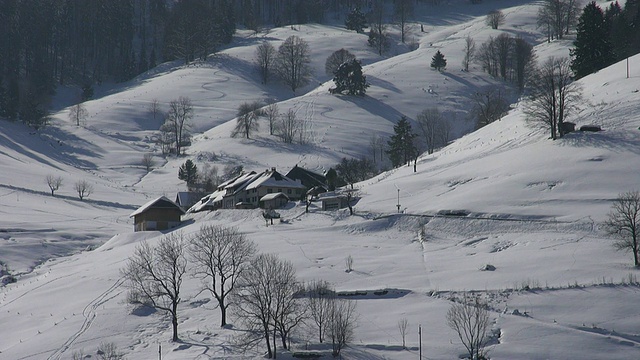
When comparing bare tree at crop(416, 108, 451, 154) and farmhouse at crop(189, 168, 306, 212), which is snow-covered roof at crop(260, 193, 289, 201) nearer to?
farmhouse at crop(189, 168, 306, 212)

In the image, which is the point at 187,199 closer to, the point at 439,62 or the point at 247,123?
the point at 247,123

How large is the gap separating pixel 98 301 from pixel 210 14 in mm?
140981

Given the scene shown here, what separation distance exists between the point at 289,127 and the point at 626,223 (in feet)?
238

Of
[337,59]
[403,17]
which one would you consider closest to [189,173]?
[337,59]

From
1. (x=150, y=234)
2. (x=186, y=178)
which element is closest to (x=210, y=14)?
(x=186, y=178)

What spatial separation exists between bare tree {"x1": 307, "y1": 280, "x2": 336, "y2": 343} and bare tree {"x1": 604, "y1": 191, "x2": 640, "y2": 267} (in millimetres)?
17367

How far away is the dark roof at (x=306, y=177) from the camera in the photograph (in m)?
83.9

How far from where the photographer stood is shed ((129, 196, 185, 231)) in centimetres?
7444

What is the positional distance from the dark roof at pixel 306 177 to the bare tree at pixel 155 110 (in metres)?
56.7

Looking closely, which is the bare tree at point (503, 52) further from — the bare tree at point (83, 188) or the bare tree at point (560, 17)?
the bare tree at point (83, 188)

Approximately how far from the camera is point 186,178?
331 ft

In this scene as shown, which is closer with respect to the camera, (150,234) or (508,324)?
(508,324)

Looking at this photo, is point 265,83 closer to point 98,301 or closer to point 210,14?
point 210,14

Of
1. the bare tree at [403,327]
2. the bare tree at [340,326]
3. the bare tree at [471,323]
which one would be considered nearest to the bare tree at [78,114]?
the bare tree at [340,326]
